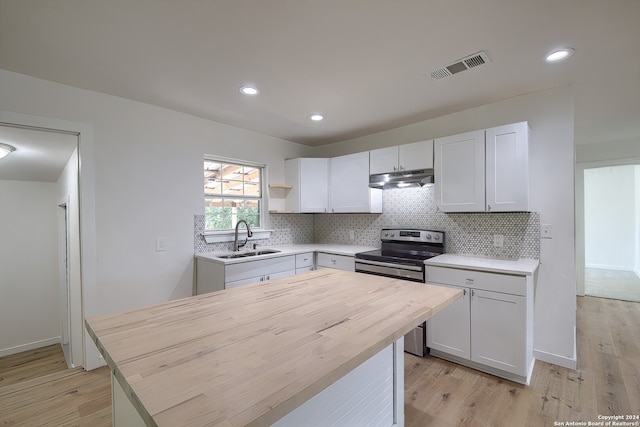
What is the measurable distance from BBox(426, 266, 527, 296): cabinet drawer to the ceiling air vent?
1.62 m

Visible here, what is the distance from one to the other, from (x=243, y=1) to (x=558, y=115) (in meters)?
2.69

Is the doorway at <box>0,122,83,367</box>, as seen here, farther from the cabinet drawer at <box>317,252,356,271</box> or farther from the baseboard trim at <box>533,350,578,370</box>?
the baseboard trim at <box>533,350,578,370</box>

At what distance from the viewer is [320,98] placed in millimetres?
2691

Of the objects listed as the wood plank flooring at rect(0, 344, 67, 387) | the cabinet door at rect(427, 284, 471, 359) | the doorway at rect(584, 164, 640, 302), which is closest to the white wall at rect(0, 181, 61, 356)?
the wood plank flooring at rect(0, 344, 67, 387)

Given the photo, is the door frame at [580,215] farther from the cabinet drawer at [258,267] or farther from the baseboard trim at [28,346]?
the baseboard trim at [28,346]

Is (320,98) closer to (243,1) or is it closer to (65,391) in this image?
(243,1)

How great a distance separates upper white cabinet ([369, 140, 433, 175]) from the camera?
9.89ft

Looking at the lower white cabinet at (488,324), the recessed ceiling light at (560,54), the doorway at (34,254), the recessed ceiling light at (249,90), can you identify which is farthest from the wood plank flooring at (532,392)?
the doorway at (34,254)

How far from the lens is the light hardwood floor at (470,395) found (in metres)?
1.88

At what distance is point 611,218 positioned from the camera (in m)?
6.47

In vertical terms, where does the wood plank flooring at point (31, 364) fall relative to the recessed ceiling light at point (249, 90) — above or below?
below

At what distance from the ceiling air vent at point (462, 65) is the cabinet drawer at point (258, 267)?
7.62 feet

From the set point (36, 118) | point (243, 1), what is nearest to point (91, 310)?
point (36, 118)

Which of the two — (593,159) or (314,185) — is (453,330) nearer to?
(314,185)
